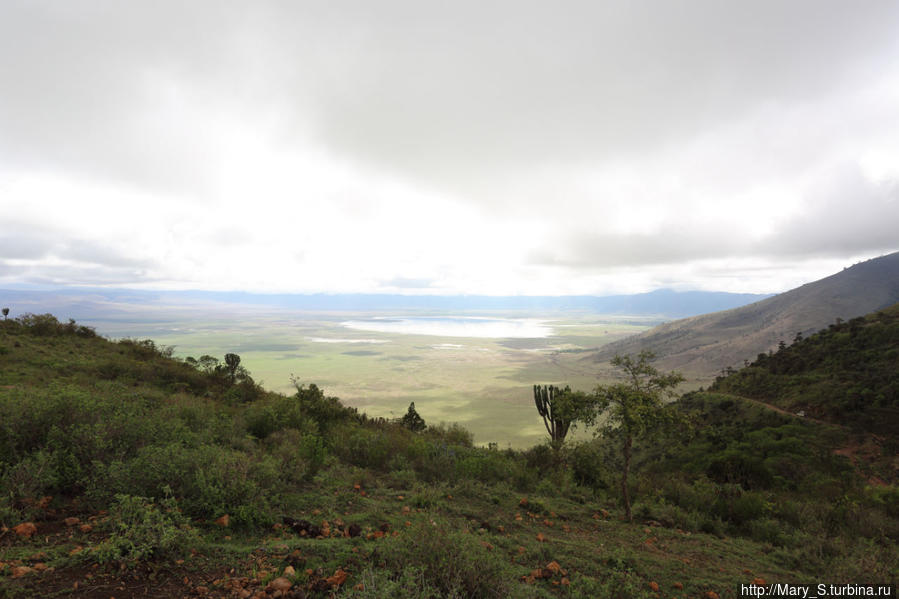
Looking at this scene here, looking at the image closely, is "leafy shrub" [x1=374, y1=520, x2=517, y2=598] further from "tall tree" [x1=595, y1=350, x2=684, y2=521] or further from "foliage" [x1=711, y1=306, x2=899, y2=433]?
"foliage" [x1=711, y1=306, x2=899, y2=433]

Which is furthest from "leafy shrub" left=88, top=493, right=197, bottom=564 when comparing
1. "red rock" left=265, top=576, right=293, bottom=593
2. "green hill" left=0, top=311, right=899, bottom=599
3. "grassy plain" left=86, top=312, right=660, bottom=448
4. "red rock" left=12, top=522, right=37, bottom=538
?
"grassy plain" left=86, top=312, right=660, bottom=448

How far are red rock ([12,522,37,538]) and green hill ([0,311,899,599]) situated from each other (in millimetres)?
13

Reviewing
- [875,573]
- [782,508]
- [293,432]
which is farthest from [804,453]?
[293,432]

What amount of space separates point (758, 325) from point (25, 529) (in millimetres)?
195839

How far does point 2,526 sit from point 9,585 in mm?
1514

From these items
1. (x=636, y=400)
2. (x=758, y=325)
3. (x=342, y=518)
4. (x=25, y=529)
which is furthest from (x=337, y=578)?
(x=758, y=325)

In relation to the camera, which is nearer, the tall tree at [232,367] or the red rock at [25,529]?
the red rock at [25,529]

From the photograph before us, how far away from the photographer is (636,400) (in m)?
8.83

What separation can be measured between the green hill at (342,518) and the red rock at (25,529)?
1 centimetres

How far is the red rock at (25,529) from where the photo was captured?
4012mm

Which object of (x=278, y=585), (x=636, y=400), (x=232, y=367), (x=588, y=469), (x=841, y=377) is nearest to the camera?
(x=278, y=585)

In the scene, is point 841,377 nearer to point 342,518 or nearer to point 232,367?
point 342,518

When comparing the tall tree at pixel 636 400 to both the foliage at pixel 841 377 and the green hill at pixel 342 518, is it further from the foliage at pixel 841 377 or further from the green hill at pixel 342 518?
the foliage at pixel 841 377

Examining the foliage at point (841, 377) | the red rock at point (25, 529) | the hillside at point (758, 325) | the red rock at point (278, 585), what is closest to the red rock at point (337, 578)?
the red rock at point (278, 585)
